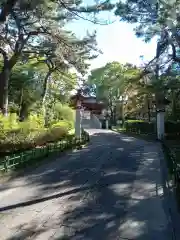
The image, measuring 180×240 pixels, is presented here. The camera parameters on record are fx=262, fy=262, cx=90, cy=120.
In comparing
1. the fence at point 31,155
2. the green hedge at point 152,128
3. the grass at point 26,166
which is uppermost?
the green hedge at point 152,128

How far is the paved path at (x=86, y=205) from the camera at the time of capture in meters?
5.38

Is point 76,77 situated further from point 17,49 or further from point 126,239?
point 126,239

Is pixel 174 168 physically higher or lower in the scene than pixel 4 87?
lower

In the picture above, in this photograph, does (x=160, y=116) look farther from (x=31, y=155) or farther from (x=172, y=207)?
(x=172, y=207)

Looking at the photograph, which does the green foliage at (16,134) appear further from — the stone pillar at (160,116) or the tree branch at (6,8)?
the stone pillar at (160,116)

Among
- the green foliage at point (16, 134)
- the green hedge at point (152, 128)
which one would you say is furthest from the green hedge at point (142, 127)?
the green foliage at point (16, 134)

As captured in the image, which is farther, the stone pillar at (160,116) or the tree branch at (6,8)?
the stone pillar at (160,116)

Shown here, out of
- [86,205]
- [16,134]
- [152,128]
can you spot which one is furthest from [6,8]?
[152,128]

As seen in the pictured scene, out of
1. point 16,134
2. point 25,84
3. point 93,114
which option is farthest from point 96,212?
point 93,114

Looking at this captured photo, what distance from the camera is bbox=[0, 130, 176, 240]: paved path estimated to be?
5383mm

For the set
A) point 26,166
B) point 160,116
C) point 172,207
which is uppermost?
point 160,116

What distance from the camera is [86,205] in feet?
22.8

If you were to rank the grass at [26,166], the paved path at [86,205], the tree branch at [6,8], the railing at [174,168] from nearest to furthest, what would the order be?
1. the paved path at [86,205]
2. the railing at [174,168]
3. the grass at [26,166]
4. the tree branch at [6,8]

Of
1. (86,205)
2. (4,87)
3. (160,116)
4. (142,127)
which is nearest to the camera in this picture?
(86,205)
